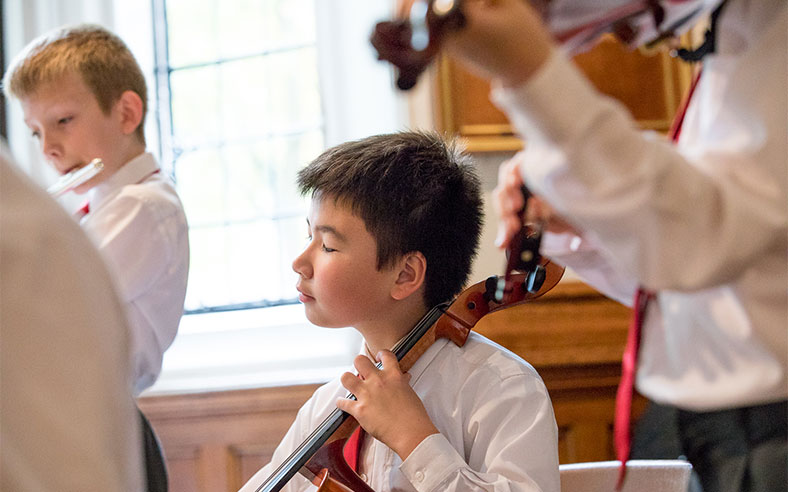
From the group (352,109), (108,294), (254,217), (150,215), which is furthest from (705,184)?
(254,217)

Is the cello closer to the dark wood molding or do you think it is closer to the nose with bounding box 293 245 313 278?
the nose with bounding box 293 245 313 278

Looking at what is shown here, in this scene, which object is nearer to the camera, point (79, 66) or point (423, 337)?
point (423, 337)

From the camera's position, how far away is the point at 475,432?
3.68 feet

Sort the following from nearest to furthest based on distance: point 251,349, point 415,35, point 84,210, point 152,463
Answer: point 415,35, point 152,463, point 84,210, point 251,349

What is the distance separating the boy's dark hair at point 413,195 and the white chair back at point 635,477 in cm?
36

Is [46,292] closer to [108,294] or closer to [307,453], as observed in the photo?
[108,294]

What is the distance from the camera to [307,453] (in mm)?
1120

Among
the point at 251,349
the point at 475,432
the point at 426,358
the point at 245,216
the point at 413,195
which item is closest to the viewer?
the point at 475,432

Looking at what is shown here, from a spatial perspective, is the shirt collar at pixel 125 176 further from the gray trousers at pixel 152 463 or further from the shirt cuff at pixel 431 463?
the shirt cuff at pixel 431 463

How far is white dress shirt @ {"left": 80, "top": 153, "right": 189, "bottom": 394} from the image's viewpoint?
157cm

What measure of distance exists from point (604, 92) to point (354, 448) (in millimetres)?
1133

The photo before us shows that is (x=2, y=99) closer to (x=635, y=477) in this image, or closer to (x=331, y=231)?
(x=331, y=231)

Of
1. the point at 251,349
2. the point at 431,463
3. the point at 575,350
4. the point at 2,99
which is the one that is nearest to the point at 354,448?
the point at 431,463

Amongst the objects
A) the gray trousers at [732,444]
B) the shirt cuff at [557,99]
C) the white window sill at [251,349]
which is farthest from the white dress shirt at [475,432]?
the white window sill at [251,349]
